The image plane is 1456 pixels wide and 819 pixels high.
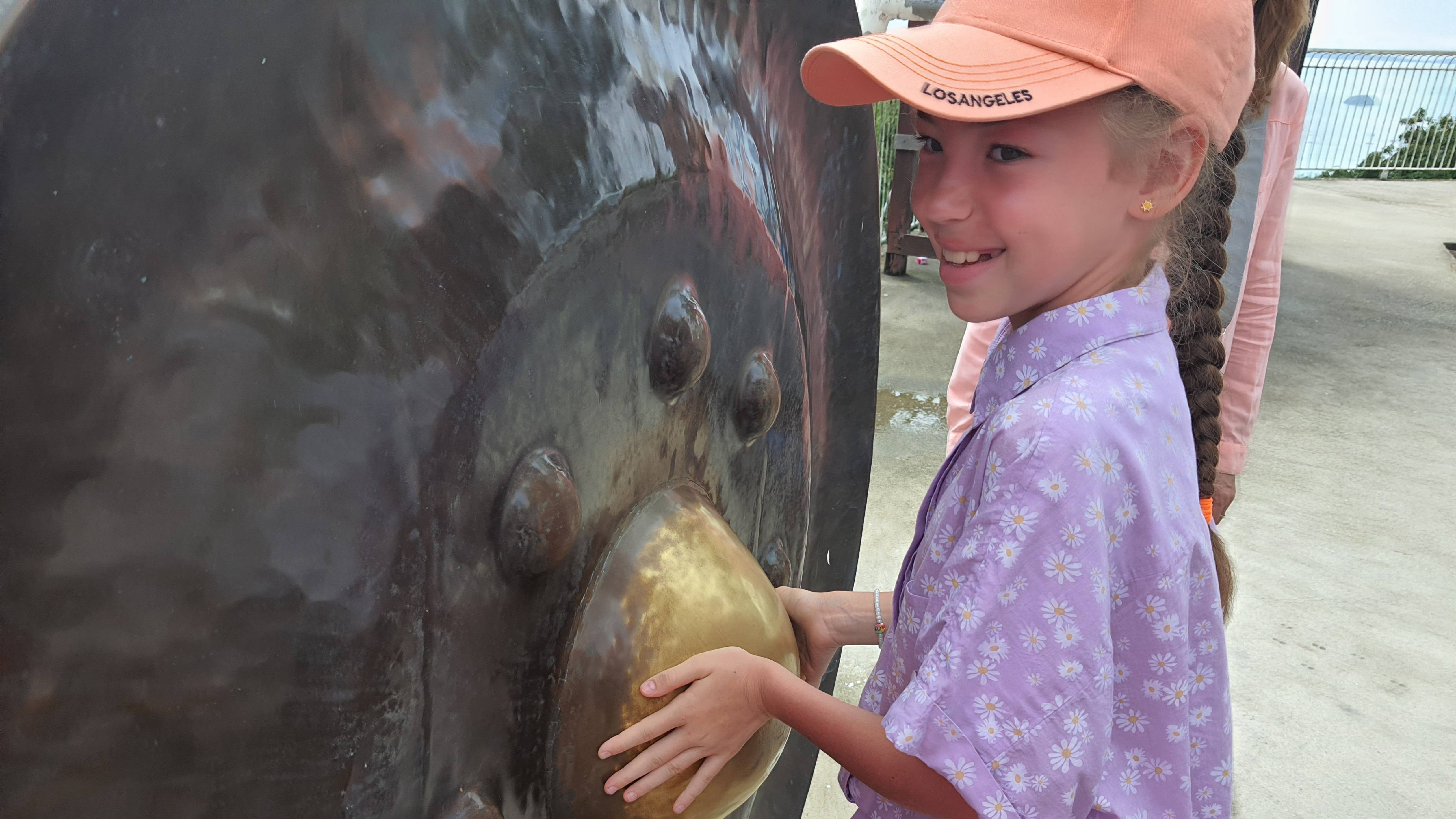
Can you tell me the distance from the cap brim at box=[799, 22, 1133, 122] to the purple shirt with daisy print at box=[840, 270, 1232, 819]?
0.40 ft

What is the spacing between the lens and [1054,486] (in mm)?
514

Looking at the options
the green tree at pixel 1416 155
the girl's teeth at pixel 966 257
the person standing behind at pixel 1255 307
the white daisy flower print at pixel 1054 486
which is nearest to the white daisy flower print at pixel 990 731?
the white daisy flower print at pixel 1054 486

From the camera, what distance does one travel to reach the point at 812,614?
2.57ft

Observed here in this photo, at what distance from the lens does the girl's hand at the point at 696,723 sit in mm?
558

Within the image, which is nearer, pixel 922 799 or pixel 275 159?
pixel 275 159

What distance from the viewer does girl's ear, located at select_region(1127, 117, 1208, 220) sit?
0.58 m

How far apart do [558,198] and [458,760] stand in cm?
26

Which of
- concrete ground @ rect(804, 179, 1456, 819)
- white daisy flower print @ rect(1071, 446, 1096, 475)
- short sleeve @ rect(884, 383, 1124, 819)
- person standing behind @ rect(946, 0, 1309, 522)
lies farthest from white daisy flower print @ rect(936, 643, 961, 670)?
concrete ground @ rect(804, 179, 1456, 819)

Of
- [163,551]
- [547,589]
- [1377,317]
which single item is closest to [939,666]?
[547,589]

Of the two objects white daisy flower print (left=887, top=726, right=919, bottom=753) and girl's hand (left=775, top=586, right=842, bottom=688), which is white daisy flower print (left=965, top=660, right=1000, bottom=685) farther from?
girl's hand (left=775, top=586, right=842, bottom=688)

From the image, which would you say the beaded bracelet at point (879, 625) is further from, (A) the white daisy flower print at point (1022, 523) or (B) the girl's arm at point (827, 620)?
(A) the white daisy flower print at point (1022, 523)

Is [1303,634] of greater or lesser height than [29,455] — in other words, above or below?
below

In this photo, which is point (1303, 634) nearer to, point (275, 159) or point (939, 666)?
point (939, 666)

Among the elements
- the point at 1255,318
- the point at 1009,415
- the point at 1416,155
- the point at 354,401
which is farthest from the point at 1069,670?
the point at 1416,155
